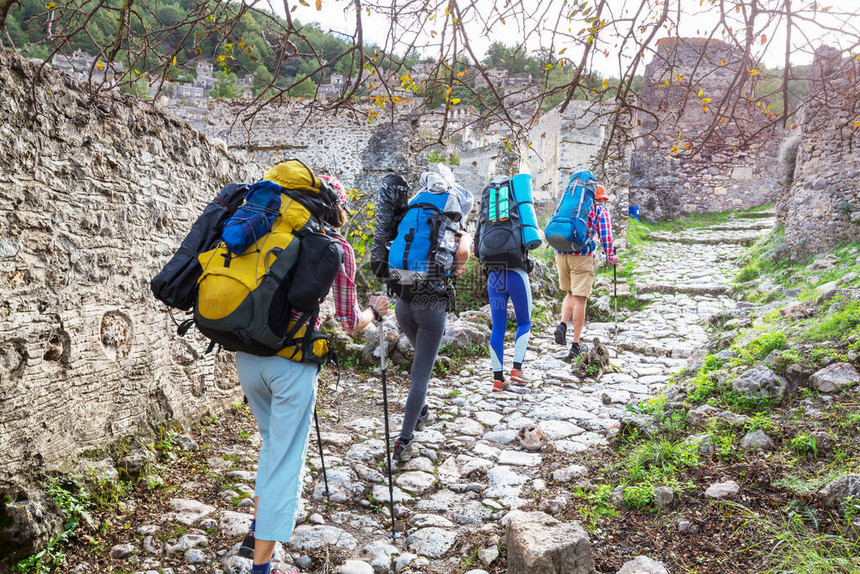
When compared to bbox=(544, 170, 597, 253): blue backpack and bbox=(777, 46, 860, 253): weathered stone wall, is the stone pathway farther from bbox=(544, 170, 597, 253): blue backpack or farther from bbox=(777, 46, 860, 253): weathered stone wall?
bbox=(777, 46, 860, 253): weathered stone wall

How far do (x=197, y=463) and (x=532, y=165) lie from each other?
53.7ft

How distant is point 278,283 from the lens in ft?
7.51

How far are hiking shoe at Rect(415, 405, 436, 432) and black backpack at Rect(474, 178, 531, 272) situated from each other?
1.54 meters

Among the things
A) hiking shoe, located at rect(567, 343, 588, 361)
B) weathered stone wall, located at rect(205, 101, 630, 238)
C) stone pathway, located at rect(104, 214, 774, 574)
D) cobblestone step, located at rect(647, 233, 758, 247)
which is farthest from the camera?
cobblestone step, located at rect(647, 233, 758, 247)

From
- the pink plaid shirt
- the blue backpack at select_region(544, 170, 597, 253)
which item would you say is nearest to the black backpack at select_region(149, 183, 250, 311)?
the pink plaid shirt

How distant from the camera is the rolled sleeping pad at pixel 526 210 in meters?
5.07

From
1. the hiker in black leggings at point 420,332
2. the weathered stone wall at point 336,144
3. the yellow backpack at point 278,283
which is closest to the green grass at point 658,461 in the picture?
the hiker in black leggings at point 420,332

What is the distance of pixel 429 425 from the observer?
471 cm

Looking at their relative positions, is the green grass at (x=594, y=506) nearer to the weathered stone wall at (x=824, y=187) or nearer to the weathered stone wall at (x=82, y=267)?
the weathered stone wall at (x=82, y=267)

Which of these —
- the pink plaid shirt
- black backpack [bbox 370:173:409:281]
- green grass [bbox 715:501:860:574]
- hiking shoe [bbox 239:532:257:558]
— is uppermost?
black backpack [bbox 370:173:409:281]

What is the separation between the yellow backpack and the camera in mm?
2248

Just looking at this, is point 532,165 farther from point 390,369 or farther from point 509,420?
point 509,420

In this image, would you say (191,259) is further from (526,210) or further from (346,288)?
(526,210)

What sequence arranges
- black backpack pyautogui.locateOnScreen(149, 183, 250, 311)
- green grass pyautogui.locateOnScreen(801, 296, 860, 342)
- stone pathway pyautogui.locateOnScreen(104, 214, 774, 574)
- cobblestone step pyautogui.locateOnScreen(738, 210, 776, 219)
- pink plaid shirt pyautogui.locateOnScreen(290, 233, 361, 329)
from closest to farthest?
black backpack pyautogui.locateOnScreen(149, 183, 250, 311), pink plaid shirt pyautogui.locateOnScreen(290, 233, 361, 329), stone pathway pyautogui.locateOnScreen(104, 214, 774, 574), green grass pyautogui.locateOnScreen(801, 296, 860, 342), cobblestone step pyautogui.locateOnScreen(738, 210, 776, 219)
